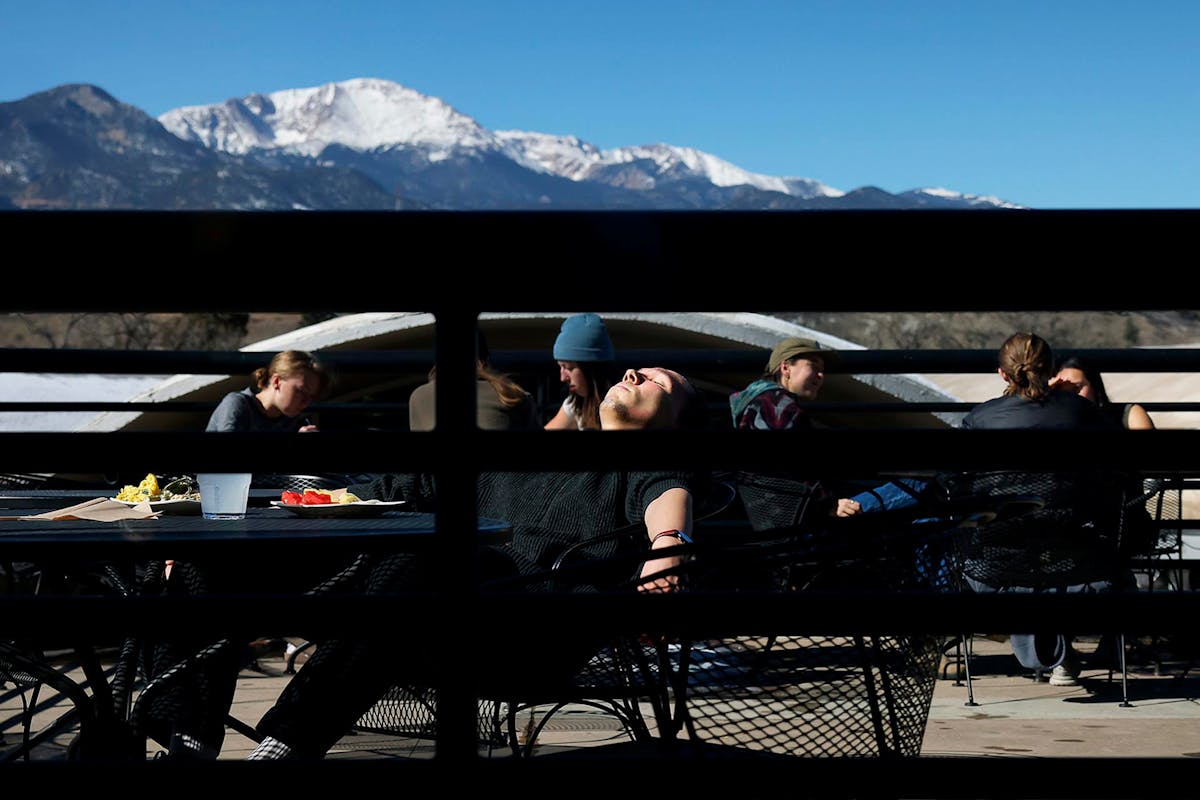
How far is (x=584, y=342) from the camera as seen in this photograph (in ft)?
14.2

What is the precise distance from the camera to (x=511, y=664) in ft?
7.56

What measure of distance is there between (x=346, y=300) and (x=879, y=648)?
3.47 feet

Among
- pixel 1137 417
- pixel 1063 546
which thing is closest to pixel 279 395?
pixel 1063 546

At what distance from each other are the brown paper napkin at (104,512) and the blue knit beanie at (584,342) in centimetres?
146

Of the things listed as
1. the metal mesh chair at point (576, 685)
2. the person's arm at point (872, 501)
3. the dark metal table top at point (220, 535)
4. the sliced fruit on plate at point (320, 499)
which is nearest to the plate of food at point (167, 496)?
the dark metal table top at point (220, 535)

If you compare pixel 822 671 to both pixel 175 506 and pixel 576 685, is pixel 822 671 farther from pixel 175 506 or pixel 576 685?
pixel 175 506

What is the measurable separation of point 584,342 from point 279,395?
1.74 meters

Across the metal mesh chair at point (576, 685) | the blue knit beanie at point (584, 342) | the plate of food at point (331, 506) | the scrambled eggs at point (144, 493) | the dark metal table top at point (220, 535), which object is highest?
the blue knit beanie at point (584, 342)

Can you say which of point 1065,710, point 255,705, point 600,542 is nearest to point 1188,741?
point 1065,710

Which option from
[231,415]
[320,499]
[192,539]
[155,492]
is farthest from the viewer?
[231,415]

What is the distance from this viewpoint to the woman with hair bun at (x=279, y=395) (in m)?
5.26

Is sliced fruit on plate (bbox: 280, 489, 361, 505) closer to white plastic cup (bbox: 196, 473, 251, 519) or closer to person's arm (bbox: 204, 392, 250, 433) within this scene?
white plastic cup (bbox: 196, 473, 251, 519)

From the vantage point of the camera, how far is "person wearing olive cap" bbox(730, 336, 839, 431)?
5.15 metres

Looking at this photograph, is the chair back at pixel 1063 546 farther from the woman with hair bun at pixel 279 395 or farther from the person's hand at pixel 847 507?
the woman with hair bun at pixel 279 395
